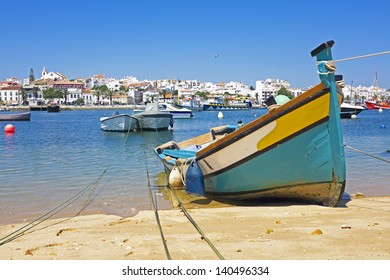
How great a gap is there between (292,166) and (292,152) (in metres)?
0.25

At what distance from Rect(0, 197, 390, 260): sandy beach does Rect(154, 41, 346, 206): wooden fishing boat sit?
35cm

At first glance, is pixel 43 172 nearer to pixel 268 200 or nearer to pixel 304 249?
pixel 268 200

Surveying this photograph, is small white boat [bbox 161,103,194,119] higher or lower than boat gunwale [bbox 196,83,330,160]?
lower

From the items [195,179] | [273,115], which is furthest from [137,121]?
[273,115]

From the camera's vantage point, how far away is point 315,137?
755 cm

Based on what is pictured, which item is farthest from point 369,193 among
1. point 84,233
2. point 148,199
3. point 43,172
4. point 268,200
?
point 43,172

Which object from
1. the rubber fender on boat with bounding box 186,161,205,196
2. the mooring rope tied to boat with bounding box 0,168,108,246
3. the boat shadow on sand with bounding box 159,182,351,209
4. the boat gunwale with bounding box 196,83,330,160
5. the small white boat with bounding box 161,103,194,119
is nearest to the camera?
the mooring rope tied to boat with bounding box 0,168,108,246

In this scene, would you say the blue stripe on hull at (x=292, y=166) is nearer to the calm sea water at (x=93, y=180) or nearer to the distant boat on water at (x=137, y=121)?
the calm sea water at (x=93, y=180)

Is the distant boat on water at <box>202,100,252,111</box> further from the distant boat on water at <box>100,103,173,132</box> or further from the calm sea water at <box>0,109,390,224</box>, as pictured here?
the calm sea water at <box>0,109,390,224</box>

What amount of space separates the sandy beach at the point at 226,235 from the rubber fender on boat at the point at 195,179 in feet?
4.09

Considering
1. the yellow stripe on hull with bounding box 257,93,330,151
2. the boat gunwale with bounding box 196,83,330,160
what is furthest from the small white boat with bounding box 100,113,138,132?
the yellow stripe on hull with bounding box 257,93,330,151

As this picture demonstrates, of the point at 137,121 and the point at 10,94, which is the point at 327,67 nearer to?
the point at 137,121

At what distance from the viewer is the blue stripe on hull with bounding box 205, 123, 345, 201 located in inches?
299

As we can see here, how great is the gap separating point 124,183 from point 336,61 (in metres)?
6.62
